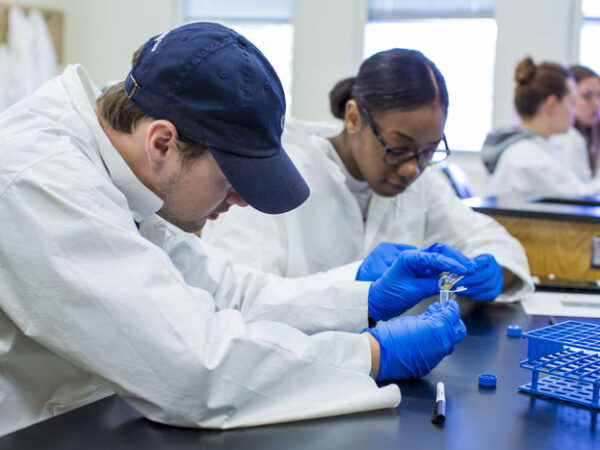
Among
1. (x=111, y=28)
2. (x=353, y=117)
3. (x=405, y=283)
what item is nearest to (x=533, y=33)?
(x=111, y=28)

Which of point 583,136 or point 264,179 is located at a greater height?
point 264,179

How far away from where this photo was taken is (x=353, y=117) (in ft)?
6.02

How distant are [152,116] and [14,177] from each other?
0.62ft

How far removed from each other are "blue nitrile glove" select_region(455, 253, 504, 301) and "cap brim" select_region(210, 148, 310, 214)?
65 centimetres

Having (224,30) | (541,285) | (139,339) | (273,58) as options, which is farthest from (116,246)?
(273,58)

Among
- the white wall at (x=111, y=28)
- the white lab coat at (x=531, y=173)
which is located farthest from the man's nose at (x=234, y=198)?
the white wall at (x=111, y=28)

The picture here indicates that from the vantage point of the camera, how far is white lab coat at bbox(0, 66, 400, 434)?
32.7 inches

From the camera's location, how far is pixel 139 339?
83 centimetres

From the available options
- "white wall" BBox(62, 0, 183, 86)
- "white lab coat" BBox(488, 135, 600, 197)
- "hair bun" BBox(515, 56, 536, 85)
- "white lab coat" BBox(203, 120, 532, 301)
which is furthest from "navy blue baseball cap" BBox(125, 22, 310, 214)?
"white wall" BBox(62, 0, 183, 86)

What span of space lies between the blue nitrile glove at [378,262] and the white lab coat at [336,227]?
7cm

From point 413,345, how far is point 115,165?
1.57 ft

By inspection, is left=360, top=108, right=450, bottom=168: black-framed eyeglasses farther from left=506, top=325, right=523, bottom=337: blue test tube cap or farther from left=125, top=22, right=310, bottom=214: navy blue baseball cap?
left=125, top=22, right=310, bottom=214: navy blue baseball cap

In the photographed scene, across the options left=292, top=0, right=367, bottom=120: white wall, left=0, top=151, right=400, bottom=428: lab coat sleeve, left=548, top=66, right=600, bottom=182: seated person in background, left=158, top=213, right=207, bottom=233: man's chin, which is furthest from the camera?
left=292, top=0, right=367, bottom=120: white wall

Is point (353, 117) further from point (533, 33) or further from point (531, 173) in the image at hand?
point (533, 33)
